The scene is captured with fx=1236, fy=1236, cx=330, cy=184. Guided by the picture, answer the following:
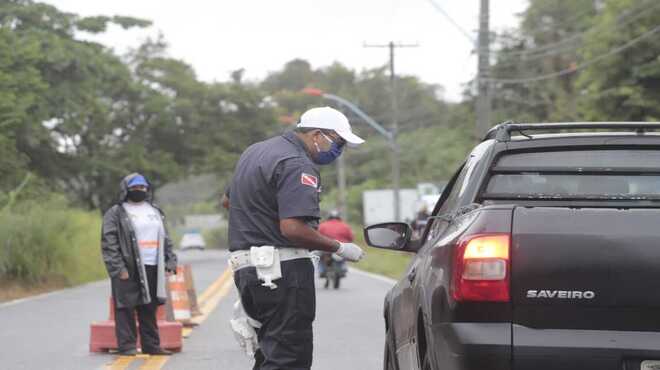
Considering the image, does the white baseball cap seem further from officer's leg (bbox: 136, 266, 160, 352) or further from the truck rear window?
officer's leg (bbox: 136, 266, 160, 352)

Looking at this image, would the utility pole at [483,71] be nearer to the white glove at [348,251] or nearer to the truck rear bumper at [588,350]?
the white glove at [348,251]

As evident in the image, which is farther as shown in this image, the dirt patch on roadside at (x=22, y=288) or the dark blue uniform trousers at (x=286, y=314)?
the dirt patch on roadside at (x=22, y=288)

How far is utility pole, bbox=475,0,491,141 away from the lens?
27256 mm

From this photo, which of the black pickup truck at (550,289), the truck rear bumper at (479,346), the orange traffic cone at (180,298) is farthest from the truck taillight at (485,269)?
the orange traffic cone at (180,298)

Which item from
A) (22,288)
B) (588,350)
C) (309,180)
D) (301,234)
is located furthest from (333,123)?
(22,288)

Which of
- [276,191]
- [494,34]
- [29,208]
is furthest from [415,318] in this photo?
[494,34]

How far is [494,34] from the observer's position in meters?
62.9

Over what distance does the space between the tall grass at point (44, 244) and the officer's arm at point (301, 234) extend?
17.2 meters

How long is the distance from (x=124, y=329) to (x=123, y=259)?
0.63 m

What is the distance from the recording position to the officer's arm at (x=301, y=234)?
5.97 metres

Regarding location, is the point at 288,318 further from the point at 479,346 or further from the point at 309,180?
the point at 479,346

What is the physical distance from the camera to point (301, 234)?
5984 millimetres

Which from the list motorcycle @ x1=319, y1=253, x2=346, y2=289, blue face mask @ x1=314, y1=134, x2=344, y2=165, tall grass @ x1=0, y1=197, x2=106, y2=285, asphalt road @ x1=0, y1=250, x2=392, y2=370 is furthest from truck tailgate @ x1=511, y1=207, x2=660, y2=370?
tall grass @ x1=0, y1=197, x2=106, y2=285

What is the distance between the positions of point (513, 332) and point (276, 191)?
5.84 feet
